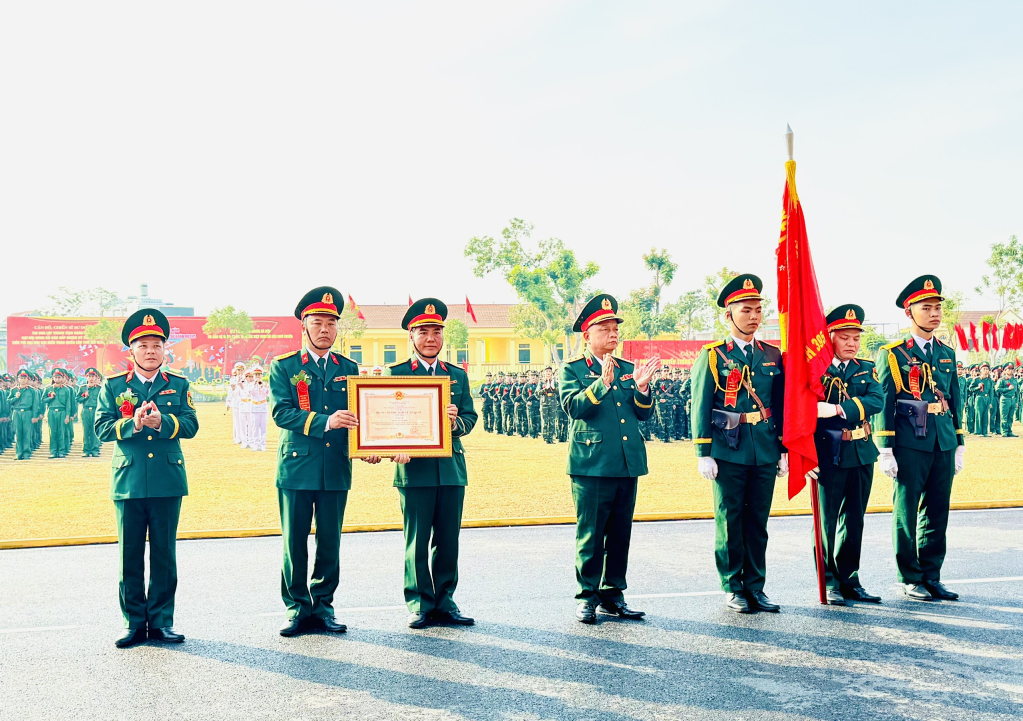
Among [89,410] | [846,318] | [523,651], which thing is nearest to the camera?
[523,651]

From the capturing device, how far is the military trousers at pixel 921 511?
5.95 m

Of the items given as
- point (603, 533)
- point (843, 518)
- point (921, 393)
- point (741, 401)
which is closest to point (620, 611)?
point (603, 533)

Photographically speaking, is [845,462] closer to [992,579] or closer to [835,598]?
[835,598]

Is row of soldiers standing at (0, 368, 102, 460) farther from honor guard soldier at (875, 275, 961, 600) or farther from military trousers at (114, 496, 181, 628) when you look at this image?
honor guard soldier at (875, 275, 961, 600)

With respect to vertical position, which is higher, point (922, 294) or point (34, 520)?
point (922, 294)

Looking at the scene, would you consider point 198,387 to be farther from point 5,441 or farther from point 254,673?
point 254,673

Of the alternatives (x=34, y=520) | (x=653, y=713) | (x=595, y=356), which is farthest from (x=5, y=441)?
(x=653, y=713)

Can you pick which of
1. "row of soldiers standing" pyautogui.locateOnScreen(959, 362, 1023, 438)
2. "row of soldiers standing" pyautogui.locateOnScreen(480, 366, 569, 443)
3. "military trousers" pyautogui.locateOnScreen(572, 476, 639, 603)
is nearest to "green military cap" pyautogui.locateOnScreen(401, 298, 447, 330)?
"military trousers" pyautogui.locateOnScreen(572, 476, 639, 603)

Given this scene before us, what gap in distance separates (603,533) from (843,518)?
174 cm

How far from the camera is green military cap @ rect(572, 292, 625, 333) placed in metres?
5.70

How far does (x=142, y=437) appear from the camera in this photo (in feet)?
16.9

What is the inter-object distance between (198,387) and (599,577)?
47118 mm

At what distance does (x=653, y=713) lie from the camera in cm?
387

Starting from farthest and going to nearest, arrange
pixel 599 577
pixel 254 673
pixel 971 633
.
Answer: pixel 599 577, pixel 971 633, pixel 254 673
